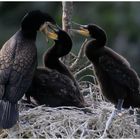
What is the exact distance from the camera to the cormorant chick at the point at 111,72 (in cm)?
677

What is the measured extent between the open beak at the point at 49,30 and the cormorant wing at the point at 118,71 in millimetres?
351

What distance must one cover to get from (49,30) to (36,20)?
11 cm

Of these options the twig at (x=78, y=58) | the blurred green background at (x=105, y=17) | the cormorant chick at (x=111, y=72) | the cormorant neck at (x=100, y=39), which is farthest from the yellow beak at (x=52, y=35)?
the blurred green background at (x=105, y=17)

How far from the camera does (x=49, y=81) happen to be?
22.2 feet

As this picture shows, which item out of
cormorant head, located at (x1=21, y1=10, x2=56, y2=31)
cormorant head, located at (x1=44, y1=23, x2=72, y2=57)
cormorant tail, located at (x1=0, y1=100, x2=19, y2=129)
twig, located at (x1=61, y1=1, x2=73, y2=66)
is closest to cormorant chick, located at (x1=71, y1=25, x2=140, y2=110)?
cormorant head, located at (x1=44, y1=23, x2=72, y2=57)

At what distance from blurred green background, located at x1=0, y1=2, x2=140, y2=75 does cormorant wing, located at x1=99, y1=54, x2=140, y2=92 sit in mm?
4364

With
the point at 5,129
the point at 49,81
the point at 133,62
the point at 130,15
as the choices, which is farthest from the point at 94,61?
the point at 130,15

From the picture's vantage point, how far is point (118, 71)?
6.76 metres

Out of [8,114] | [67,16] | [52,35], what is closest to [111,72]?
[52,35]

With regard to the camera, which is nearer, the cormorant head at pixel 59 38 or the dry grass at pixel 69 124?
the dry grass at pixel 69 124

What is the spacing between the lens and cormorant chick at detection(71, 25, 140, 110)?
266 inches

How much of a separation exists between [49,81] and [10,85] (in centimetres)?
46

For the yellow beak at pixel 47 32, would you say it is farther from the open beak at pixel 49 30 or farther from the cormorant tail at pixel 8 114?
the cormorant tail at pixel 8 114

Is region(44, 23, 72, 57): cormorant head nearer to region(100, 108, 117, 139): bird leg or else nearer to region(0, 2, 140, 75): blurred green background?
region(100, 108, 117, 139): bird leg
